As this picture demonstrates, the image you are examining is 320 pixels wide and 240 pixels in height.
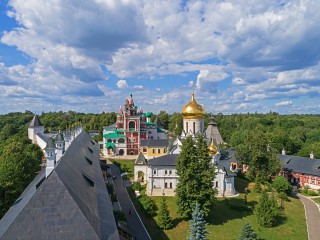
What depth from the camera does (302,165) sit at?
5266 cm

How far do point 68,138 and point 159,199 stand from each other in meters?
→ 13.6

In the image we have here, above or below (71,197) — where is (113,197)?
below

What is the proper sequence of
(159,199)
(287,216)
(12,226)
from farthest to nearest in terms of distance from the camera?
1. (159,199)
2. (287,216)
3. (12,226)

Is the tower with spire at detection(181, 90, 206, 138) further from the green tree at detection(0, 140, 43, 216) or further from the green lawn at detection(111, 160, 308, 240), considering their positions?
the green tree at detection(0, 140, 43, 216)

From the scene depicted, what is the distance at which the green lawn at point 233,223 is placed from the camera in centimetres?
2838

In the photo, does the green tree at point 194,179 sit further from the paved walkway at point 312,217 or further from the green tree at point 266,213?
the paved walkway at point 312,217

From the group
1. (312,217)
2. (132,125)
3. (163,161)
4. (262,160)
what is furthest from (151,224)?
(132,125)

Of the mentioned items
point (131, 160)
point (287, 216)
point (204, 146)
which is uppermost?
point (204, 146)

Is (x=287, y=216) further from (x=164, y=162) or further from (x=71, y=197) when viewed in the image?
(x=71, y=197)

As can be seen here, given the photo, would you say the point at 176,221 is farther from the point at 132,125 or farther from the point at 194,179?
the point at 132,125

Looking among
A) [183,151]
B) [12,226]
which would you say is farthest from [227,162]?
[12,226]

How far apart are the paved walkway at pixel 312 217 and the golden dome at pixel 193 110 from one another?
20.1 m

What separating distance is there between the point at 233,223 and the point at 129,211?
11.5 m

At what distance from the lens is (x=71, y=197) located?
16.2 m
